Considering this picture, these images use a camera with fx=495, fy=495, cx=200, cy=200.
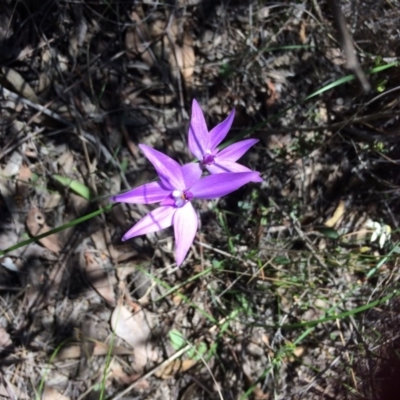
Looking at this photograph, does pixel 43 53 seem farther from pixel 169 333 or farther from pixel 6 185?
pixel 169 333

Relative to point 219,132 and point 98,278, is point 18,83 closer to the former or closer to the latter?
point 98,278

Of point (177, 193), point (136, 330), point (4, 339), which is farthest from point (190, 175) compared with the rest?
point (4, 339)

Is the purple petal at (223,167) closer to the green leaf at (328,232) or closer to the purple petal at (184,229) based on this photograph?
the purple petal at (184,229)

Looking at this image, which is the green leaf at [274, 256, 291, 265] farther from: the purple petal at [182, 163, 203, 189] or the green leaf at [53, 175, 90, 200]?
the purple petal at [182, 163, 203, 189]

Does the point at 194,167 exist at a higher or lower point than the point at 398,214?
higher

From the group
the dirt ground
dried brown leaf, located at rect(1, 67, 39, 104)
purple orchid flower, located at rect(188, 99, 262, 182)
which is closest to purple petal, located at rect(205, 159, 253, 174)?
purple orchid flower, located at rect(188, 99, 262, 182)

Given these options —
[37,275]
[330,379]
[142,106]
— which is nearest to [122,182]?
[142,106]
